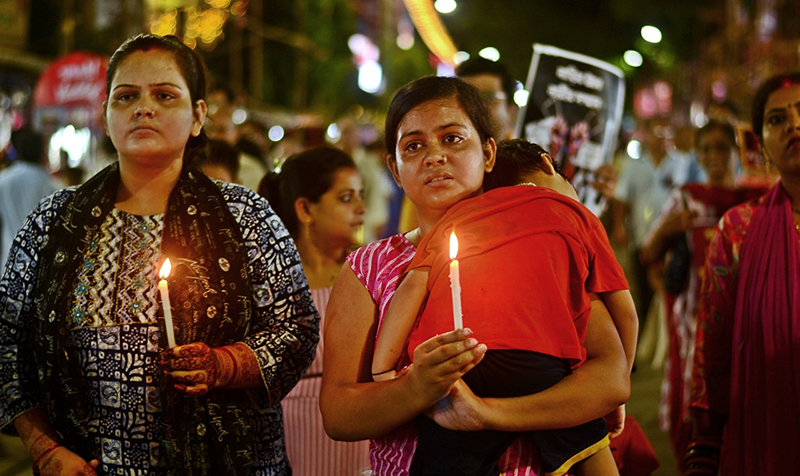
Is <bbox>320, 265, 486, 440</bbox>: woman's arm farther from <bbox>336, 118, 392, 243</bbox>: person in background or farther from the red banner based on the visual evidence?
the red banner

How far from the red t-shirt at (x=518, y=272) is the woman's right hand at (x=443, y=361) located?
0.46ft

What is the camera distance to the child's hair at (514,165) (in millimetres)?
2283

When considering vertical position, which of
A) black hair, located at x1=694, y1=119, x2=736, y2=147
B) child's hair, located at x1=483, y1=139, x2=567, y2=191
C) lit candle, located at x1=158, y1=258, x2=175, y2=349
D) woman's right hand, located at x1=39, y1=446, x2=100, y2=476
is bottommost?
woman's right hand, located at x1=39, y1=446, x2=100, y2=476

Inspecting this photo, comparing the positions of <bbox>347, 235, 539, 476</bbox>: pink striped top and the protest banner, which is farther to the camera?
the protest banner

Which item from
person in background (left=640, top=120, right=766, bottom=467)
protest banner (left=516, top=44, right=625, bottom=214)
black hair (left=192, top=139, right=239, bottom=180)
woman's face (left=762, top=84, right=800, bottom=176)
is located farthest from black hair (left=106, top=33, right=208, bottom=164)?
person in background (left=640, top=120, right=766, bottom=467)

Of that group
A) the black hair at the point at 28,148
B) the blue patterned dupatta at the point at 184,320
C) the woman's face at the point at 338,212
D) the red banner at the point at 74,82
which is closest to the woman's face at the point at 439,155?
the blue patterned dupatta at the point at 184,320

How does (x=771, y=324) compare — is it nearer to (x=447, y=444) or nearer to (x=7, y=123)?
(x=447, y=444)

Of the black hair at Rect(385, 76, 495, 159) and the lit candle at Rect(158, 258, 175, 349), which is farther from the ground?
the black hair at Rect(385, 76, 495, 159)

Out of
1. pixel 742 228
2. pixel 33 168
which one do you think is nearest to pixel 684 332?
pixel 742 228

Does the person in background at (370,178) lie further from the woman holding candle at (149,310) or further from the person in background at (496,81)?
the woman holding candle at (149,310)

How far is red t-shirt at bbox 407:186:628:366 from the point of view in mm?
1790

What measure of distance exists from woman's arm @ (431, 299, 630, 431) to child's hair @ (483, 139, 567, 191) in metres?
0.51

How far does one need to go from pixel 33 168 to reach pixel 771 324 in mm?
6626

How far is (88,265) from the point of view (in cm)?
231
